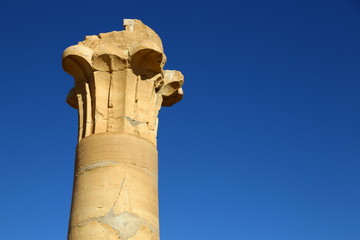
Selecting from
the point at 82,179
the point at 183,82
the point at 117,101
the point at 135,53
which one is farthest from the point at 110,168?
the point at 183,82

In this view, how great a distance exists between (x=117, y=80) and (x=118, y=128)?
3.43 feet

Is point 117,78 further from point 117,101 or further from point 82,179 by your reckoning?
point 82,179

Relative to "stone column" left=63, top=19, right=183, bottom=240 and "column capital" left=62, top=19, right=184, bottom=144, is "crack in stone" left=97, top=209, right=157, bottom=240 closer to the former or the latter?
"stone column" left=63, top=19, right=183, bottom=240

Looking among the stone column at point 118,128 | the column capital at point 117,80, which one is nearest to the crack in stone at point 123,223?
the stone column at point 118,128

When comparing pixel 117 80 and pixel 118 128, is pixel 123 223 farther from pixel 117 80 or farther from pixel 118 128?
pixel 117 80

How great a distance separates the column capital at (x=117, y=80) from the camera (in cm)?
968

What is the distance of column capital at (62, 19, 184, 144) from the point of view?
31.8 feet

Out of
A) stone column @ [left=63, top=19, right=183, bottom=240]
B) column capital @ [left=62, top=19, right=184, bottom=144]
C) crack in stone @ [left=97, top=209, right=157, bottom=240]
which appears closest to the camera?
crack in stone @ [left=97, top=209, right=157, bottom=240]

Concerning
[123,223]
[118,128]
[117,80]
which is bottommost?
[123,223]

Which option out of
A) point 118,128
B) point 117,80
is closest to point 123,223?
point 118,128

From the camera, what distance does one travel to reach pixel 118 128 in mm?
9469

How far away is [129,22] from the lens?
1051 cm

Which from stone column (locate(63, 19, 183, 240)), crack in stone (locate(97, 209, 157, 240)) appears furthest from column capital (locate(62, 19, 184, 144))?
crack in stone (locate(97, 209, 157, 240))

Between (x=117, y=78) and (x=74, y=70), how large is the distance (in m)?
1.02
